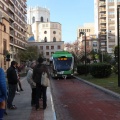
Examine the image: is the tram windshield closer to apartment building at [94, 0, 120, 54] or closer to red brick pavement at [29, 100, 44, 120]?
red brick pavement at [29, 100, 44, 120]

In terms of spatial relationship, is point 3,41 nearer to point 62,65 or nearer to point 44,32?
point 62,65

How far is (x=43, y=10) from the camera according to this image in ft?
531

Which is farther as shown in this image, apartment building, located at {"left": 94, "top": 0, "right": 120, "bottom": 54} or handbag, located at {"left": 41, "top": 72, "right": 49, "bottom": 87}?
apartment building, located at {"left": 94, "top": 0, "right": 120, "bottom": 54}

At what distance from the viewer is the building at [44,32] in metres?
141

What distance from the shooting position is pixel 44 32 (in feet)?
504

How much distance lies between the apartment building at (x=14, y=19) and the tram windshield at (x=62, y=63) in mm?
39288

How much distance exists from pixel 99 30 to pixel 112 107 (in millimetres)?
135309

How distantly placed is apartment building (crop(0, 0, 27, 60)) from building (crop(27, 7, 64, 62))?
3152cm

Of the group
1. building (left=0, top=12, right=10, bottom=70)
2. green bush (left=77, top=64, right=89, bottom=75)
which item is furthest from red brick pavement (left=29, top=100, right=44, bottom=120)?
building (left=0, top=12, right=10, bottom=70)

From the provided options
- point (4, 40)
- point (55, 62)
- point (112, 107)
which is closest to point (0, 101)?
point (112, 107)

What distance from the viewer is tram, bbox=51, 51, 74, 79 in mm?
37469

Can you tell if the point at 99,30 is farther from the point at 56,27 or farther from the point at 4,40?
the point at 4,40

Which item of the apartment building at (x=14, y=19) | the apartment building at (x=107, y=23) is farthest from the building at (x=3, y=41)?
the apartment building at (x=107, y=23)

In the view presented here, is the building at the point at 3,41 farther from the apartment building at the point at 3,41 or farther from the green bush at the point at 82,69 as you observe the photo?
the green bush at the point at 82,69
